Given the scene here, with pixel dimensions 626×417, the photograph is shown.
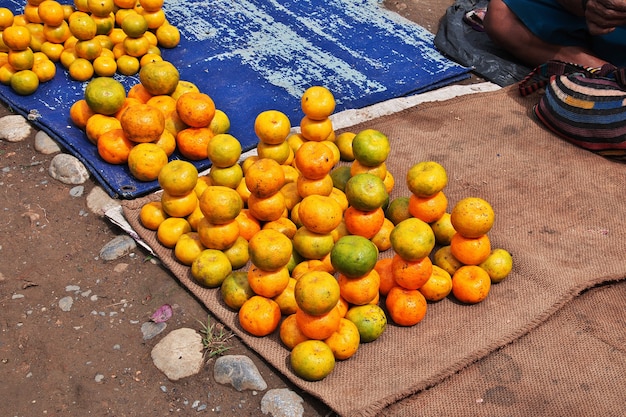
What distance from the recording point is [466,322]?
351 cm

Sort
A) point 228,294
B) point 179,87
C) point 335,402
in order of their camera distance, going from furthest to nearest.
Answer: point 179,87, point 228,294, point 335,402

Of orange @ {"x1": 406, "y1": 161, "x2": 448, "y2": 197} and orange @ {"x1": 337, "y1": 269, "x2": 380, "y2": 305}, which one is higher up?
orange @ {"x1": 406, "y1": 161, "x2": 448, "y2": 197}

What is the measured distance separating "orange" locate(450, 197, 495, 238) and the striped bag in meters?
1.79

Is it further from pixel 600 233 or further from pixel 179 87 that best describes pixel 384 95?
pixel 600 233

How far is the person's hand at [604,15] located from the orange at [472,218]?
2573 mm

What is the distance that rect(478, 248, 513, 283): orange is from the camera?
3.67 m

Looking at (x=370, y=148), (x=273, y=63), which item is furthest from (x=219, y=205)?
(x=273, y=63)

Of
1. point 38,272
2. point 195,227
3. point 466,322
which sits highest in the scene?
point 466,322

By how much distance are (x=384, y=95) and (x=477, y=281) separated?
2.37 metres

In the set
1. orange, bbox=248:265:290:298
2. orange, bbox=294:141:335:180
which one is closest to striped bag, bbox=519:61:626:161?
orange, bbox=294:141:335:180

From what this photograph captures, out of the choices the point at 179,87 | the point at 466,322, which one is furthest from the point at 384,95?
the point at 466,322

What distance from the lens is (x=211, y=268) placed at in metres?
3.56

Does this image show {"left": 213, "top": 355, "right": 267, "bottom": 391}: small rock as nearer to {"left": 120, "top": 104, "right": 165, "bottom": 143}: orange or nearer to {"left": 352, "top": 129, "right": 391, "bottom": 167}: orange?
{"left": 352, "top": 129, "right": 391, "bottom": 167}: orange

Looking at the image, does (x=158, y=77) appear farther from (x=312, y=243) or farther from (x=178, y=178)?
(x=312, y=243)
